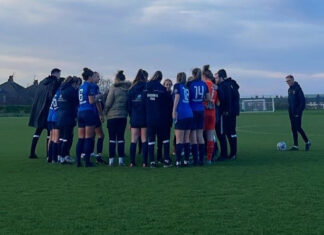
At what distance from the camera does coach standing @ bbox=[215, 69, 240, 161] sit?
13.1 metres

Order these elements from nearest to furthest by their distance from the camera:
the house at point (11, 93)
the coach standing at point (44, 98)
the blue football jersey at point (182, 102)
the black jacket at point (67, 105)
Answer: the blue football jersey at point (182, 102) < the black jacket at point (67, 105) < the coach standing at point (44, 98) < the house at point (11, 93)

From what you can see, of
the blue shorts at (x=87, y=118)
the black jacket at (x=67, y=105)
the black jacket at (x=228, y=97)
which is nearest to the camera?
the blue shorts at (x=87, y=118)

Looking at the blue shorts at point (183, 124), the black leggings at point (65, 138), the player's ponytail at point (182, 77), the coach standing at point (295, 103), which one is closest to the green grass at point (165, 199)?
the black leggings at point (65, 138)

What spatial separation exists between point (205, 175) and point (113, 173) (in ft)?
6.06

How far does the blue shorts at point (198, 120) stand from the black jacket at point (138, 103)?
3.55 feet

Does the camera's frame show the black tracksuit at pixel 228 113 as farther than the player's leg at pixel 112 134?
Yes

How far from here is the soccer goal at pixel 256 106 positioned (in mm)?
68875

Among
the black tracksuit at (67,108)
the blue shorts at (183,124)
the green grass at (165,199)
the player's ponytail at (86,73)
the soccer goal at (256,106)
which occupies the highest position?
the soccer goal at (256,106)

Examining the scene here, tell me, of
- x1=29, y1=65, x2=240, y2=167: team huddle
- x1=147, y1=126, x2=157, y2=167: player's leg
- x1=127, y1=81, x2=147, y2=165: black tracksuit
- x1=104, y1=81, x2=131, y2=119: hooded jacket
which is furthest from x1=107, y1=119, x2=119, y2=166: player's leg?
x1=147, y1=126, x2=157, y2=167: player's leg

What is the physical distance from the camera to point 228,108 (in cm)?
1315

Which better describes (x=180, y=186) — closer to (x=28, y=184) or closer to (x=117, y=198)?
(x=117, y=198)

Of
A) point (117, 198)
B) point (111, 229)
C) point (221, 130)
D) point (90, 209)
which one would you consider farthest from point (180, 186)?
point (221, 130)

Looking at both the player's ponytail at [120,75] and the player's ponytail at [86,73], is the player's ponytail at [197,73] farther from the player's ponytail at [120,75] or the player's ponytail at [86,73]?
the player's ponytail at [86,73]

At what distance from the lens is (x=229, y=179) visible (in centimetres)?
942
